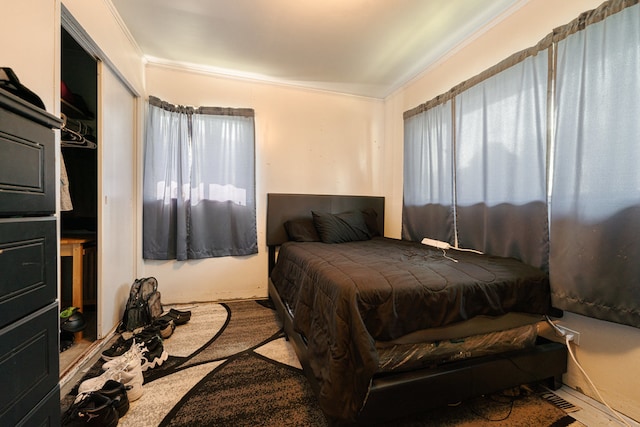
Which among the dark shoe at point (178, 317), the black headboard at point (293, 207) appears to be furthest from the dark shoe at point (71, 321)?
the black headboard at point (293, 207)

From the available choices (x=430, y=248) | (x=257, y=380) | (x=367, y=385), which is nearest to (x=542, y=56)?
(x=430, y=248)

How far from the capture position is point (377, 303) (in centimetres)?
106

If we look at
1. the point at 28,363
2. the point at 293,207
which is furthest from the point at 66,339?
the point at 293,207

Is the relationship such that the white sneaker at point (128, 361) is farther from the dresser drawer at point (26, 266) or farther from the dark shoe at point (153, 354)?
the dresser drawer at point (26, 266)

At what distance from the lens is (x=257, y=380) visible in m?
1.42

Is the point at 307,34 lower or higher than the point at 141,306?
higher

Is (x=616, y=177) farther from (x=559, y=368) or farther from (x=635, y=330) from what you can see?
(x=559, y=368)

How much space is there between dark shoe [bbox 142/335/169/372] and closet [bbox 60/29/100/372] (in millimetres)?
449

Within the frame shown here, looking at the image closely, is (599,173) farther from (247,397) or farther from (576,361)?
(247,397)

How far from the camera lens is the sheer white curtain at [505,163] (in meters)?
1.55

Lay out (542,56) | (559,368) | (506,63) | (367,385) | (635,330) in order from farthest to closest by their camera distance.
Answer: (506,63), (542,56), (559,368), (635,330), (367,385)

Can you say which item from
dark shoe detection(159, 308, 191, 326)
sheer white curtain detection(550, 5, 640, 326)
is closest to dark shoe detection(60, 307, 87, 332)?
dark shoe detection(159, 308, 191, 326)

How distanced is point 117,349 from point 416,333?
1922 mm

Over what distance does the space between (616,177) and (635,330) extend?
766mm
